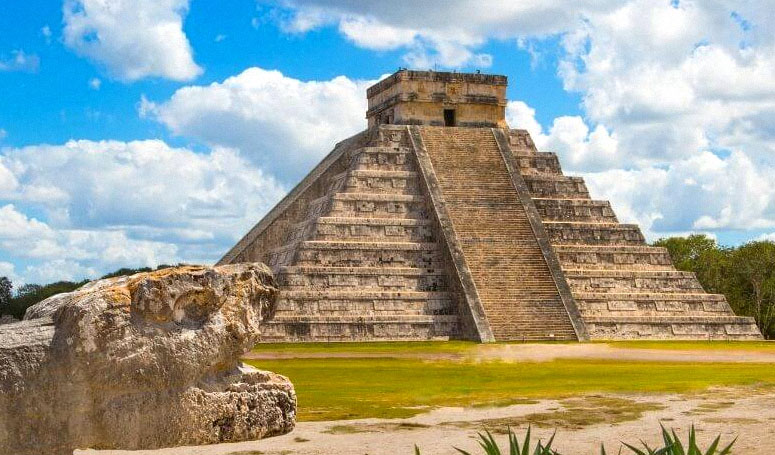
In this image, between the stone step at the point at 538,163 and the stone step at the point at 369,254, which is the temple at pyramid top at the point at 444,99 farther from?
the stone step at the point at 369,254

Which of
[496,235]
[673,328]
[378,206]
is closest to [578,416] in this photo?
[673,328]

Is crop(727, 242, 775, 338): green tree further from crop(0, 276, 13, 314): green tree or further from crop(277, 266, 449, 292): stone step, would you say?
crop(0, 276, 13, 314): green tree

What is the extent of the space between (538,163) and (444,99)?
4.10m

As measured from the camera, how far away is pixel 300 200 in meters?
39.4

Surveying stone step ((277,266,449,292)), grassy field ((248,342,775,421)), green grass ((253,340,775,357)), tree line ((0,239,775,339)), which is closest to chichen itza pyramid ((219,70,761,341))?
stone step ((277,266,449,292))

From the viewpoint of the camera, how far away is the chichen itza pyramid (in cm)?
3036

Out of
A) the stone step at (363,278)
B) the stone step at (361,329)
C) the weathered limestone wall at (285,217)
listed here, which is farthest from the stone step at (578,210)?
the weathered limestone wall at (285,217)

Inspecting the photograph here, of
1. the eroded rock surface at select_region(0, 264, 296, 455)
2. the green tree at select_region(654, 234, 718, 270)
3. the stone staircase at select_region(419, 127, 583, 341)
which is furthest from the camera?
the green tree at select_region(654, 234, 718, 270)

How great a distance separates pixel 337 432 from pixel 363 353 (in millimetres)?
14537

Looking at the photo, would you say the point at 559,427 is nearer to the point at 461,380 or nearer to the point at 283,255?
the point at 461,380

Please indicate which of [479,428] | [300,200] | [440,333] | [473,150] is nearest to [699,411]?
[479,428]

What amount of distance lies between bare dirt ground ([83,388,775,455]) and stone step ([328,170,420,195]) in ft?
67.6

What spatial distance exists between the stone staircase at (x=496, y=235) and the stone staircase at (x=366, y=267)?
3.60ft

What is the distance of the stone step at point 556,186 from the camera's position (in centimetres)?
3644
